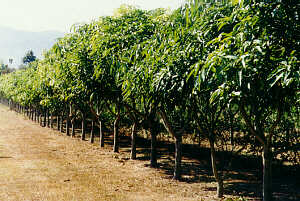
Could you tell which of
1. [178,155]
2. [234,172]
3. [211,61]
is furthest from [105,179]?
[211,61]

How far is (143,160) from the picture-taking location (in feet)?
58.5

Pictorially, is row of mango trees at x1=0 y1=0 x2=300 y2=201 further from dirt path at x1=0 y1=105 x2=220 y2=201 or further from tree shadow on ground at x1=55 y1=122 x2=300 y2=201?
dirt path at x1=0 y1=105 x2=220 y2=201

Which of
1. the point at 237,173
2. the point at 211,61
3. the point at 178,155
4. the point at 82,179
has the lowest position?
the point at 82,179

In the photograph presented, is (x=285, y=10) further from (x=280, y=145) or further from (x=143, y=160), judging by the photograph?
(x=143, y=160)

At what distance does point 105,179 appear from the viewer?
518 inches

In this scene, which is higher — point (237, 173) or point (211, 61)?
point (211, 61)

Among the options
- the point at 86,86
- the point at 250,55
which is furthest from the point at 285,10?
the point at 86,86

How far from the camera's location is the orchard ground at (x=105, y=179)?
35.6ft

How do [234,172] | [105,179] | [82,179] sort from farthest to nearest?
[234,172] → [105,179] → [82,179]

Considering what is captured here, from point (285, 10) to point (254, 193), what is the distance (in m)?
8.33

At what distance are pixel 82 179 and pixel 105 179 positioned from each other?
1.10m

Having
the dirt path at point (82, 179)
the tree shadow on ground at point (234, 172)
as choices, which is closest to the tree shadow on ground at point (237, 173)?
the tree shadow on ground at point (234, 172)

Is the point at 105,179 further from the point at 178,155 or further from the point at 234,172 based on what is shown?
the point at 234,172

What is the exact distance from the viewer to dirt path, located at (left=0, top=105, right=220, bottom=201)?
1077 centimetres
